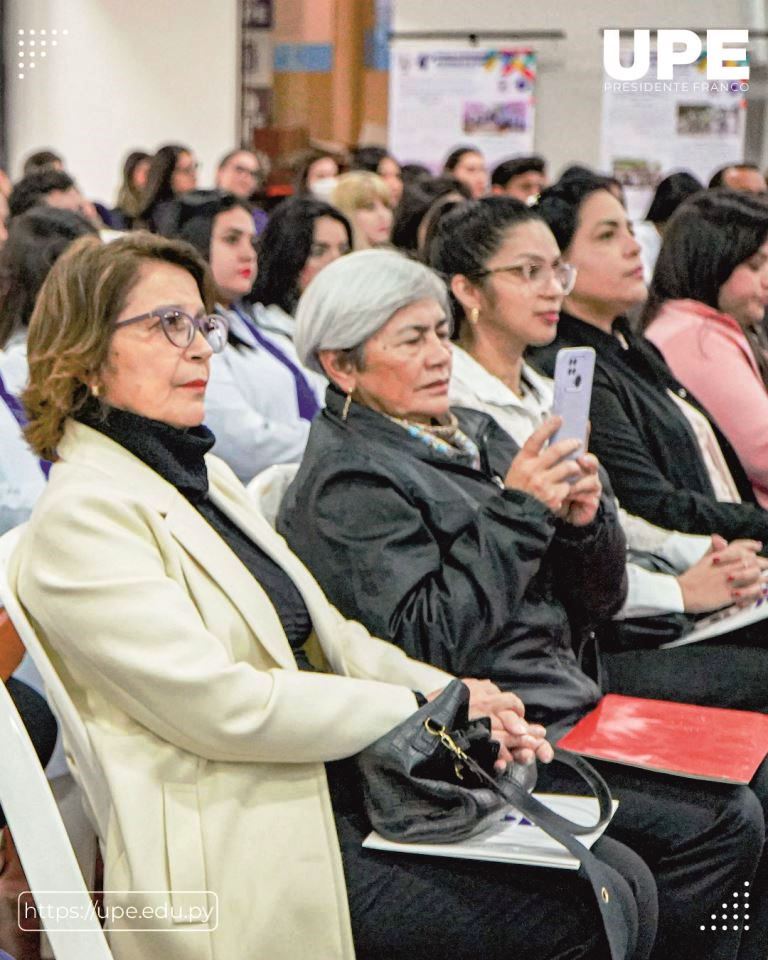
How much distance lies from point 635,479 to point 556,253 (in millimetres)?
514

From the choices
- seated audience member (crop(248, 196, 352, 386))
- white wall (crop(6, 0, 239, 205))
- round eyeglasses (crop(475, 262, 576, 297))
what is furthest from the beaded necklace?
white wall (crop(6, 0, 239, 205))

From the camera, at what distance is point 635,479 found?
297cm

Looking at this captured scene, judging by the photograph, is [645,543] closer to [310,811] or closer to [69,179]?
[310,811]

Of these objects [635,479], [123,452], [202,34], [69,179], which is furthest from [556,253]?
[202,34]

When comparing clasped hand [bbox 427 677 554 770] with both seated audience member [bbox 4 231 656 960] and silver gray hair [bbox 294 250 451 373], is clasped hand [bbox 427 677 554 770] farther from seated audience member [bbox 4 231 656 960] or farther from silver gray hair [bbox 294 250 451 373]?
silver gray hair [bbox 294 250 451 373]

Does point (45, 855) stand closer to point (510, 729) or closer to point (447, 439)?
point (510, 729)

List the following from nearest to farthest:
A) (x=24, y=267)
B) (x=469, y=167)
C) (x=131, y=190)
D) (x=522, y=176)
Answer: (x=24, y=267), (x=522, y=176), (x=131, y=190), (x=469, y=167)

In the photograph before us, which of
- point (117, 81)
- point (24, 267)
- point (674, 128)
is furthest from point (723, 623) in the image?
point (674, 128)

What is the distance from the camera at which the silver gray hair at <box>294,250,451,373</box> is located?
2.21 meters

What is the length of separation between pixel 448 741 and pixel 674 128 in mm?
8671

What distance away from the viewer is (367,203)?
19.1 ft

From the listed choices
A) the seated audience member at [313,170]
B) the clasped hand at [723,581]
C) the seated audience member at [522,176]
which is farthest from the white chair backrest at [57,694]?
the seated audience member at [522,176]

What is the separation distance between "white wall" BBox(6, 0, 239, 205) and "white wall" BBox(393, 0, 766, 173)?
1.40 m

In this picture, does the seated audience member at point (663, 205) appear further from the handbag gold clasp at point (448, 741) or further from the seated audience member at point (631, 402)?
the handbag gold clasp at point (448, 741)
